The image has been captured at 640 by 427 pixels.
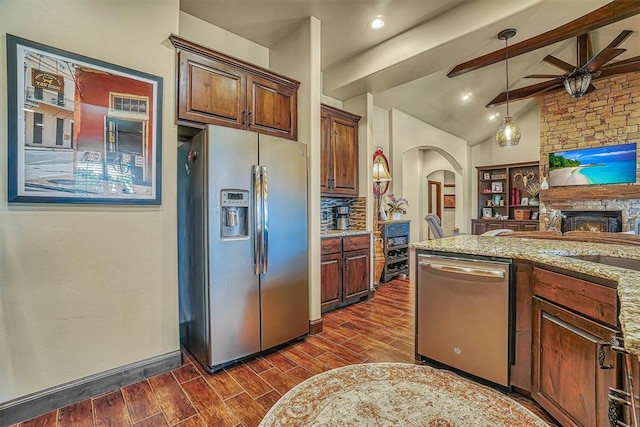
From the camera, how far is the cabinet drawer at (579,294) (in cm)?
125

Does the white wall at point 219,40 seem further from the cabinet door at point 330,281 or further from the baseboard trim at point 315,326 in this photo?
the baseboard trim at point 315,326

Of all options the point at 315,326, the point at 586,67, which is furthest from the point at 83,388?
the point at 586,67

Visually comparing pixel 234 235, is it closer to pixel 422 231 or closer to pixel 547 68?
pixel 547 68

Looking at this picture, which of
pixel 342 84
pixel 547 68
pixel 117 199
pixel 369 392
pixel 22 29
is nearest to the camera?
pixel 369 392

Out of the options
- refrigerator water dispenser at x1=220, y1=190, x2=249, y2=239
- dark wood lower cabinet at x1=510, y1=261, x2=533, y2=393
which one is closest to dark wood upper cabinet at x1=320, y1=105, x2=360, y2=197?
refrigerator water dispenser at x1=220, y1=190, x2=249, y2=239

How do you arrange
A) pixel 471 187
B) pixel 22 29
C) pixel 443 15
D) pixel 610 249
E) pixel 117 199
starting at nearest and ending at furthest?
1. pixel 22 29
2. pixel 610 249
3. pixel 117 199
4. pixel 443 15
5. pixel 471 187

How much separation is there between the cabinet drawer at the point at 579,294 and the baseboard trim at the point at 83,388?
2.54 meters

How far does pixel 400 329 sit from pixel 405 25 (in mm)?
3114

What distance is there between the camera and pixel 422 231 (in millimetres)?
9258

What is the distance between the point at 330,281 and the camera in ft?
11.1

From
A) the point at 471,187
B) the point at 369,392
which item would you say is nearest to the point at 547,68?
the point at 471,187

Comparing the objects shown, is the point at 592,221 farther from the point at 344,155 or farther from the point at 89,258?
the point at 89,258

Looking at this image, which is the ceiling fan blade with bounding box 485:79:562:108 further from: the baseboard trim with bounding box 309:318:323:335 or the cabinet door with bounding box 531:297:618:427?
the baseboard trim with bounding box 309:318:323:335

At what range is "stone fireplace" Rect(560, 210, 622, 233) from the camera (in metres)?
5.63
